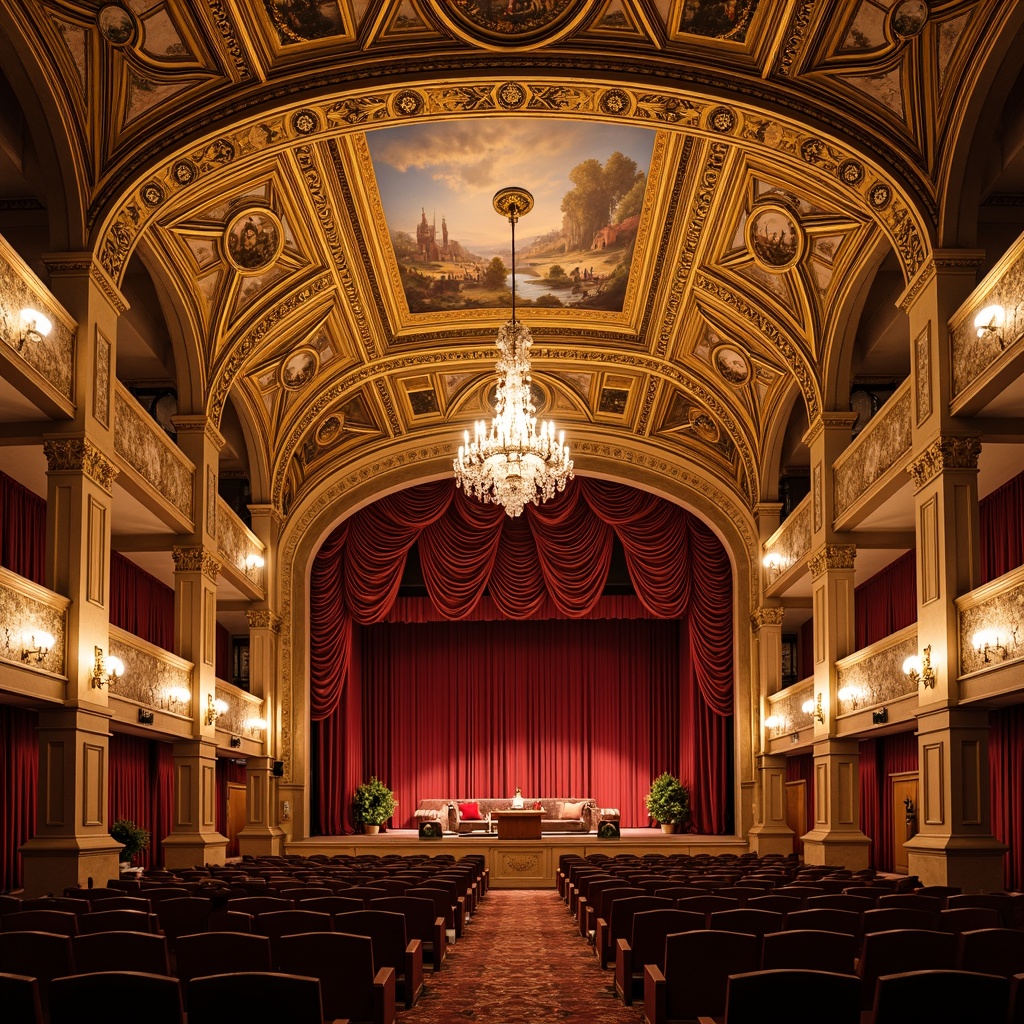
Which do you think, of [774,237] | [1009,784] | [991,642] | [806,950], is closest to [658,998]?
[806,950]

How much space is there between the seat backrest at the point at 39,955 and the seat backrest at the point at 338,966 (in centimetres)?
98

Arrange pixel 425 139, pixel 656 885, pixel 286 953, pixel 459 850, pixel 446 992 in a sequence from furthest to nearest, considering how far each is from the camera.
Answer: pixel 459 850
pixel 425 139
pixel 656 885
pixel 446 992
pixel 286 953

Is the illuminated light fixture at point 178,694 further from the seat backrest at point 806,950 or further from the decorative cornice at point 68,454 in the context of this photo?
the seat backrest at point 806,950

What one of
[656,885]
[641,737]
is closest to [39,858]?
[656,885]

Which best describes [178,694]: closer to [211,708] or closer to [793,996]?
[211,708]

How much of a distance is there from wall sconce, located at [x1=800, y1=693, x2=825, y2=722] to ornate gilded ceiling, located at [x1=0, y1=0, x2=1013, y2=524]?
447 centimetres

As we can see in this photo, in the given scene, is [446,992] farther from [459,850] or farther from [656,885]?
[459,850]

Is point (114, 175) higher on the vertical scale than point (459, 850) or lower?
higher

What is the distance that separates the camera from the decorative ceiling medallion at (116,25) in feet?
38.6

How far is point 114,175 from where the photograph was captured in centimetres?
1330

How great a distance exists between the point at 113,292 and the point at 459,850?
1246 centimetres

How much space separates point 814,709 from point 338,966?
1339 cm

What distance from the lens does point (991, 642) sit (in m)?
11.7

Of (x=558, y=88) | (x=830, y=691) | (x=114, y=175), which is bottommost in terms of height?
(x=830, y=691)
